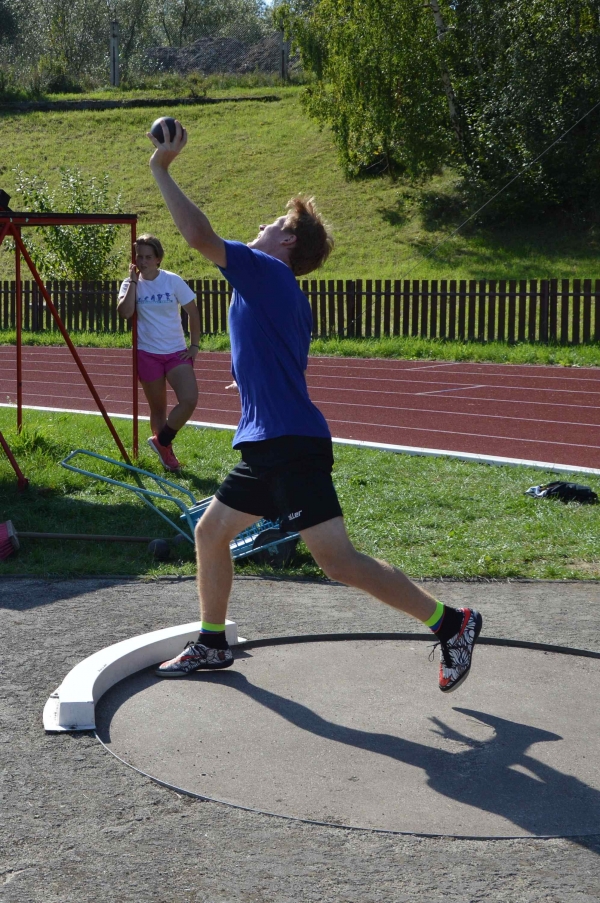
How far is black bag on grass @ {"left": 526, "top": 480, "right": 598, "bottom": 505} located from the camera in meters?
7.79

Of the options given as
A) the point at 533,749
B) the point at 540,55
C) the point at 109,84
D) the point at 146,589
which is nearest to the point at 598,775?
the point at 533,749

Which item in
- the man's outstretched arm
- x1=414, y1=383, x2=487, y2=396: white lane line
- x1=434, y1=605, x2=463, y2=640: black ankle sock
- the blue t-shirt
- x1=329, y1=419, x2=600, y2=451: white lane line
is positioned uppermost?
the man's outstretched arm

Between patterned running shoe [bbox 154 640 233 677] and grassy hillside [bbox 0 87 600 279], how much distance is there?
2523 centimetres

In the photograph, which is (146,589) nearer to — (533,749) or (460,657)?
(460,657)

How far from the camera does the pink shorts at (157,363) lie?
8.66 meters

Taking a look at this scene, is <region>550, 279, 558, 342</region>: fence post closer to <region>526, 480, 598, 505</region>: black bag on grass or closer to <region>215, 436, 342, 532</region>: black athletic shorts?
<region>526, 480, 598, 505</region>: black bag on grass

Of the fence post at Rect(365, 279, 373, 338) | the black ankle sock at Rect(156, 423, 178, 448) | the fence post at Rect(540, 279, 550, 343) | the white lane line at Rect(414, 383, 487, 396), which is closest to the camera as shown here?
the black ankle sock at Rect(156, 423, 178, 448)

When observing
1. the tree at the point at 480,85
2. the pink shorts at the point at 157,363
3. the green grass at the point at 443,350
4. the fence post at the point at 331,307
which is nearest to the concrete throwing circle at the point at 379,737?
the pink shorts at the point at 157,363

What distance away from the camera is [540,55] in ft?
97.6

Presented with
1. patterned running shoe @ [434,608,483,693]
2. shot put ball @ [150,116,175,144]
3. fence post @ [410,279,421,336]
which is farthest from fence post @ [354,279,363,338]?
shot put ball @ [150,116,175,144]

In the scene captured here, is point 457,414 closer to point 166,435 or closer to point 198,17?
point 166,435

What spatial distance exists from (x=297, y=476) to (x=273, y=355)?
0.47m

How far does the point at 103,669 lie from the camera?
166 inches

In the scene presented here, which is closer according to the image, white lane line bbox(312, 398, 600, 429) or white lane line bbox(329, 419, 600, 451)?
white lane line bbox(329, 419, 600, 451)
